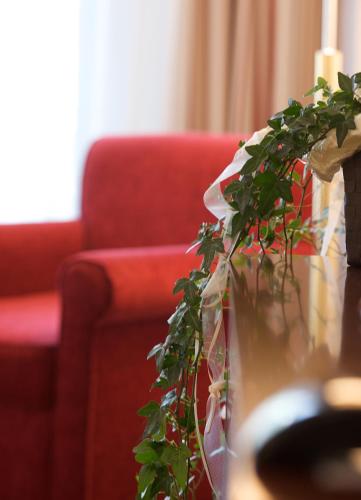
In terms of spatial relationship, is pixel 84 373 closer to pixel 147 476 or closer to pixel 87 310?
pixel 87 310

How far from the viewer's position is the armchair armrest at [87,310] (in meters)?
1.90

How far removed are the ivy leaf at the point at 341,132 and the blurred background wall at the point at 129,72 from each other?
8.12 feet

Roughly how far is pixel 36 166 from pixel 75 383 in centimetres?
157

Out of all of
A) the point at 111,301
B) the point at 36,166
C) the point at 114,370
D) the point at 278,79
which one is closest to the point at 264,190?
the point at 111,301

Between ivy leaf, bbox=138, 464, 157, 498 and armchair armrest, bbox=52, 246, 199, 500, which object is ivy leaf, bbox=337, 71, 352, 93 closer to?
ivy leaf, bbox=138, 464, 157, 498

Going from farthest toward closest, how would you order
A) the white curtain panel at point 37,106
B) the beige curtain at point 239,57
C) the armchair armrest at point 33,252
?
the beige curtain at point 239,57
the white curtain panel at point 37,106
the armchair armrest at point 33,252

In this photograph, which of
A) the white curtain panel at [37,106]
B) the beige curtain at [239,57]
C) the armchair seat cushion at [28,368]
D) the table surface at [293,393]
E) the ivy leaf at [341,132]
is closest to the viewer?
the table surface at [293,393]

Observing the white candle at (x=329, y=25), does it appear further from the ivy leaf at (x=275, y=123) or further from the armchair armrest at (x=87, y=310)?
the ivy leaf at (x=275, y=123)

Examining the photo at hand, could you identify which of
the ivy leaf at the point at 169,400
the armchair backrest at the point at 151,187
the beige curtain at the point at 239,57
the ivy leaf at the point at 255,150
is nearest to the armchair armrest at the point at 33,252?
the armchair backrest at the point at 151,187

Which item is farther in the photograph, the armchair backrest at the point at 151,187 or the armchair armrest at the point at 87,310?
the armchair backrest at the point at 151,187

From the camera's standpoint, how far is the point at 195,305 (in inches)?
35.5

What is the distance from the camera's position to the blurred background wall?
133 inches

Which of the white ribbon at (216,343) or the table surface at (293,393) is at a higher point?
the table surface at (293,393)

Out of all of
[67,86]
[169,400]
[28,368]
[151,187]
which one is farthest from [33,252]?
[169,400]
